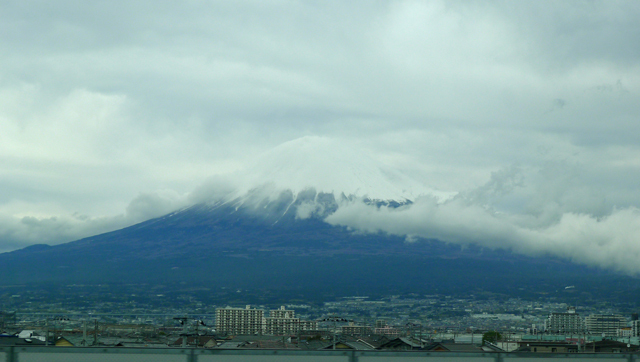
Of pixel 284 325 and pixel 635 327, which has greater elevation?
pixel 635 327

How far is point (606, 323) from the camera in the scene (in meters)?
50.7

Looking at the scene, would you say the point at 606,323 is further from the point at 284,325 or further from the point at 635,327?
the point at 284,325

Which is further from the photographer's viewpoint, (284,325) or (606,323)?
(606,323)

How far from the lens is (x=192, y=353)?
21.1 feet

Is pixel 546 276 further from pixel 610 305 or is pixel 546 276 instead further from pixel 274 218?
pixel 274 218

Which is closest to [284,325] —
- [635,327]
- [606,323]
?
[635,327]

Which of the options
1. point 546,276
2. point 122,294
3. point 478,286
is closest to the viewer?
point 122,294

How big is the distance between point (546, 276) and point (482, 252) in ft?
116

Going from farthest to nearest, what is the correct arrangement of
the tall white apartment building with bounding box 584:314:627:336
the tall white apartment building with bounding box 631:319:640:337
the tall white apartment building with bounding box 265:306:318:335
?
the tall white apartment building with bounding box 584:314:627:336 < the tall white apartment building with bounding box 265:306:318:335 < the tall white apartment building with bounding box 631:319:640:337

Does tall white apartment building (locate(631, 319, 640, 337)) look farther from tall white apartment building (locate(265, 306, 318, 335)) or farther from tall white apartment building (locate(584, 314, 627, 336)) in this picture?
tall white apartment building (locate(265, 306, 318, 335))

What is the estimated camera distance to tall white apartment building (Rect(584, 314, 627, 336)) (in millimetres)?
46619

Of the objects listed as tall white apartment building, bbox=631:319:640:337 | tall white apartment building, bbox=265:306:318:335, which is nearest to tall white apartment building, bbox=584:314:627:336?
tall white apartment building, bbox=631:319:640:337

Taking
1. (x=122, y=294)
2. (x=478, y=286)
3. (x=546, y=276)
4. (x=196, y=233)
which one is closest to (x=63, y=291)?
(x=122, y=294)

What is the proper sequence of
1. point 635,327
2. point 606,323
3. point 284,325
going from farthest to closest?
point 606,323, point 284,325, point 635,327
